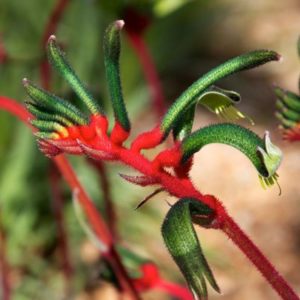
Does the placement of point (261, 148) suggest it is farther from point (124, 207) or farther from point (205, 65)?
point (205, 65)

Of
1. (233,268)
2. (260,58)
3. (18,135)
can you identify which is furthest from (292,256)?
(260,58)

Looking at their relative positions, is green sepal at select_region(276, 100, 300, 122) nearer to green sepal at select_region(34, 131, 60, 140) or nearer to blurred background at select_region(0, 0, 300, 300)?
green sepal at select_region(34, 131, 60, 140)

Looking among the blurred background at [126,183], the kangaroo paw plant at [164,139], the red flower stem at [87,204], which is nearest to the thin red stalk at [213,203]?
the kangaroo paw plant at [164,139]

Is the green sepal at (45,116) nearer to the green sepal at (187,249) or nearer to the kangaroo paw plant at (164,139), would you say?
the kangaroo paw plant at (164,139)

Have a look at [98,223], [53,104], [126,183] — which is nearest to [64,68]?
[53,104]

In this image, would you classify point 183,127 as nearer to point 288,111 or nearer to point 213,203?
point 213,203

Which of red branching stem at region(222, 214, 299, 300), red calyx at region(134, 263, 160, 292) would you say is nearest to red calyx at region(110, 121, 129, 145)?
red branching stem at region(222, 214, 299, 300)
